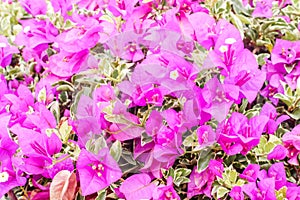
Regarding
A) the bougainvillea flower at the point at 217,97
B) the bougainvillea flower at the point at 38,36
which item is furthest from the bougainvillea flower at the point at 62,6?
the bougainvillea flower at the point at 217,97

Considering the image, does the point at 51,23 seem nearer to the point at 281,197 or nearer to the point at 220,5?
the point at 220,5

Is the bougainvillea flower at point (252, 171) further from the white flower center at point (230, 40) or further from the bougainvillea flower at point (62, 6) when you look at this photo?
the bougainvillea flower at point (62, 6)

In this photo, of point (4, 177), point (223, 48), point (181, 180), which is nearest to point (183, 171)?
point (181, 180)

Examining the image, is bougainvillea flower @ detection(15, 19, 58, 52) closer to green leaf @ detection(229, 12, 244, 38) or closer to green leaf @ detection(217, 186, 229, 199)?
green leaf @ detection(229, 12, 244, 38)

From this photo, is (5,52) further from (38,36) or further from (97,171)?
(97,171)

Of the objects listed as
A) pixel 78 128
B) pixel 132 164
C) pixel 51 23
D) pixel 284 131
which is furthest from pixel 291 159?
pixel 51 23
